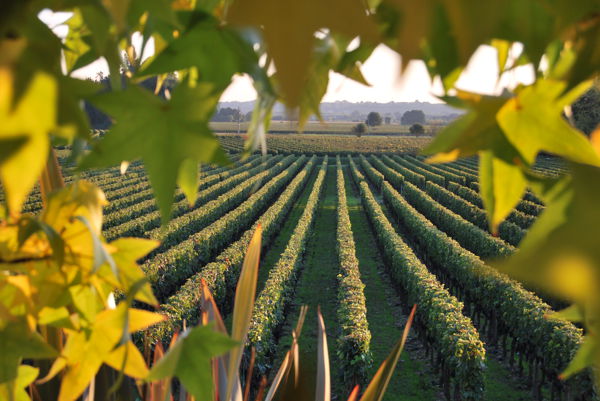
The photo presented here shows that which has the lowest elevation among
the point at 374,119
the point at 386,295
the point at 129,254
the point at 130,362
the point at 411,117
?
the point at 386,295

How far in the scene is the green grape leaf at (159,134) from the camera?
41 cm

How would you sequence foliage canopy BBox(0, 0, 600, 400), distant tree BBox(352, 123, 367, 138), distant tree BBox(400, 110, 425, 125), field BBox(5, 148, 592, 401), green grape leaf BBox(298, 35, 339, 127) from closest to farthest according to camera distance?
foliage canopy BBox(0, 0, 600, 400) → green grape leaf BBox(298, 35, 339, 127) → field BBox(5, 148, 592, 401) → distant tree BBox(352, 123, 367, 138) → distant tree BBox(400, 110, 425, 125)

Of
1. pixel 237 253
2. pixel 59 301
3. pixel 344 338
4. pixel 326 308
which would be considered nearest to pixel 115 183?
pixel 237 253

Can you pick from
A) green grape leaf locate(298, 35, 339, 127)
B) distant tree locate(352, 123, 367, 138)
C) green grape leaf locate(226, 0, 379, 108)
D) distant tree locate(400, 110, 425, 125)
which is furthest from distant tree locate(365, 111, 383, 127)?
green grape leaf locate(226, 0, 379, 108)

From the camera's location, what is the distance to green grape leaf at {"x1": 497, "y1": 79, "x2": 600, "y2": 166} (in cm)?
41

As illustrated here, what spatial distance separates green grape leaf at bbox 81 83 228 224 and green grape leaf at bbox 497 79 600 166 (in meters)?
0.30

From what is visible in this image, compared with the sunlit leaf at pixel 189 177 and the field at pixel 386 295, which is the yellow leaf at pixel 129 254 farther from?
the field at pixel 386 295

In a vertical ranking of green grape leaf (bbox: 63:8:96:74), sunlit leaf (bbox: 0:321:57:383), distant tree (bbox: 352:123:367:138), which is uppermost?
distant tree (bbox: 352:123:367:138)

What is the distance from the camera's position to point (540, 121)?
0.44 metres

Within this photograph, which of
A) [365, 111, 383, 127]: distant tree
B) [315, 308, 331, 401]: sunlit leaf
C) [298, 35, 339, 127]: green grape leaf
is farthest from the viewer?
[365, 111, 383, 127]: distant tree

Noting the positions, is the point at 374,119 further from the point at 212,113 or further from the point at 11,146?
the point at 11,146

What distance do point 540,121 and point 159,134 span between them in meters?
0.37

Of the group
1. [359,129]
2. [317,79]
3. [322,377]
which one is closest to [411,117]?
[359,129]

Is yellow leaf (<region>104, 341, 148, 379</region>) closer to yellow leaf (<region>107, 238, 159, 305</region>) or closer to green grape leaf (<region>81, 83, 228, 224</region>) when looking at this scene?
yellow leaf (<region>107, 238, 159, 305</region>)
